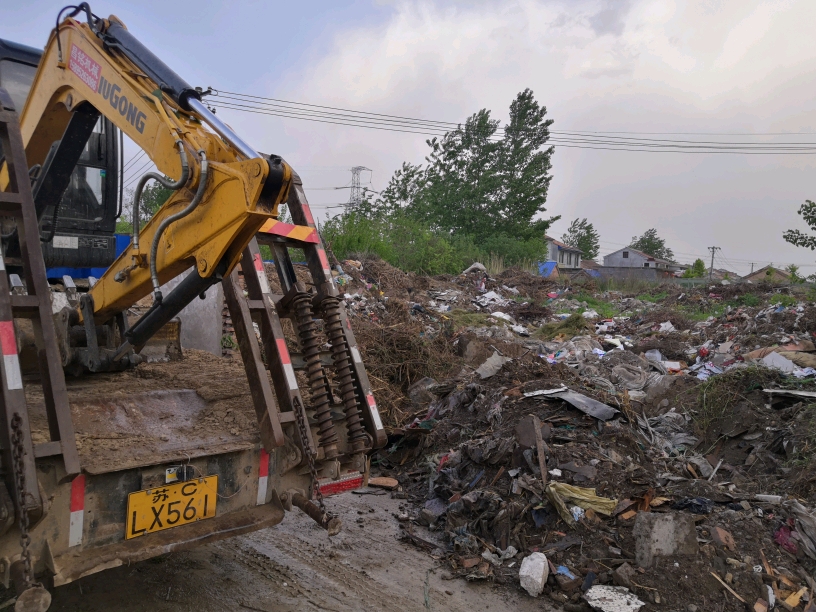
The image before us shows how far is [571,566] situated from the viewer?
11.8 feet

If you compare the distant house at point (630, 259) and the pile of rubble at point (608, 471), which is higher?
the distant house at point (630, 259)

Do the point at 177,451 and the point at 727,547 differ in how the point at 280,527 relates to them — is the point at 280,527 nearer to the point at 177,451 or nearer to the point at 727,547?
the point at 177,451

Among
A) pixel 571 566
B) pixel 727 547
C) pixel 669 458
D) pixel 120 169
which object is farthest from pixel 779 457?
pixel 120 169

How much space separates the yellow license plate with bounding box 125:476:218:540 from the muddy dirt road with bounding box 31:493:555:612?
2.27 ft

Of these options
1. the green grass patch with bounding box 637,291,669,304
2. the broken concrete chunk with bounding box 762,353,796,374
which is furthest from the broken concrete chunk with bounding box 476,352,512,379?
the green grass patch with bounding box 637,291,669,304

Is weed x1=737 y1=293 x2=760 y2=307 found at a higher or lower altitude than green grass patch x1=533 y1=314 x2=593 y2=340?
higher

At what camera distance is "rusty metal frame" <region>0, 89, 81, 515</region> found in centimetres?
217

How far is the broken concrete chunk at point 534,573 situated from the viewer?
3.44 m

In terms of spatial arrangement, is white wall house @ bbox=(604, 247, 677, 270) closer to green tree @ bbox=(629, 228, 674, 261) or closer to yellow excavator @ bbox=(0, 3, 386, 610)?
green tree @ bbox=(629, 228, 674, 261)

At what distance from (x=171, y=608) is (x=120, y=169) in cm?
318

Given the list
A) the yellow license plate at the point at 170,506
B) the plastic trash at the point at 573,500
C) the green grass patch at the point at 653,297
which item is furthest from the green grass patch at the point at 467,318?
the green grass patch at the point at 653,297

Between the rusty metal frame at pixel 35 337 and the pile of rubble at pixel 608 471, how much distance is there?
243 cm

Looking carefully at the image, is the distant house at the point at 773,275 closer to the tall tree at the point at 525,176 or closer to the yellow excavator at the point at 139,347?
the tall tree at the point at 525,176

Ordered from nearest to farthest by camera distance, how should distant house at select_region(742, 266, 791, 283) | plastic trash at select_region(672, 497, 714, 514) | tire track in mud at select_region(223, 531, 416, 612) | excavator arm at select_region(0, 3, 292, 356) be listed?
excavator arm at select_region(0, 3, 292, 356) < tire track in mud at select_region(223, 531, 416, 612) < plastic trash at select_region(672, 497, 714, 514) < distant house at select_region(742, 266, 791, 283)
